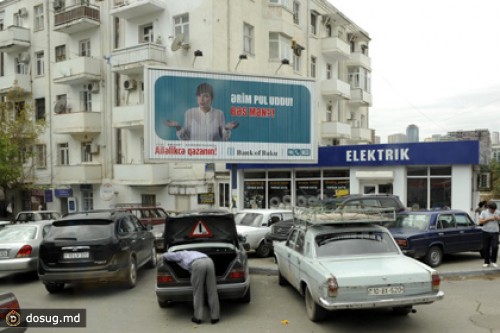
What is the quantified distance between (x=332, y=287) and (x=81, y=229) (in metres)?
5.62

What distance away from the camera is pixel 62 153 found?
2961 cm

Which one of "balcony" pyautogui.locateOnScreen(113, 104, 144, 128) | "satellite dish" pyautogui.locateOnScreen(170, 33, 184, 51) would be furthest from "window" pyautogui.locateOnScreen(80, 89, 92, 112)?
"satellite dish" pyautogui.locateOnScreen(170, 33, 184, 51)

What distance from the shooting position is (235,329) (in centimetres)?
678

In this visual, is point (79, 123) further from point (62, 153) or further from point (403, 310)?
point (403, 310)

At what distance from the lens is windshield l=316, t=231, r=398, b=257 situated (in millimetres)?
7273

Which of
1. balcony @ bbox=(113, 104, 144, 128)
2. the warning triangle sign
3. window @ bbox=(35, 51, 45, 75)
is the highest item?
window @ bbox=(35, 51, 45, 75)

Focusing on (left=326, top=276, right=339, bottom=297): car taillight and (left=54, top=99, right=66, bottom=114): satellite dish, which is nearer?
(left=326, top=276, right=339, bottom=297): car taillight

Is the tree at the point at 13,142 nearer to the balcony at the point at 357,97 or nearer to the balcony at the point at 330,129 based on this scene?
the balcony at the point at 330,129

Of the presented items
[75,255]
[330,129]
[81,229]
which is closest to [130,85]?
[330,129]

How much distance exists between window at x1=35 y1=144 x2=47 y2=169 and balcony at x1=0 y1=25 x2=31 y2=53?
7042 millimetres

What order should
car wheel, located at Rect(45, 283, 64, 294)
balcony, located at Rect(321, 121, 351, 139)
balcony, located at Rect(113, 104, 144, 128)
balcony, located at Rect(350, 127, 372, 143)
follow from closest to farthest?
car wheel, located at Rect(45, 283, 64, 294) < balcony, located at Rect(113, 104, 144, 128) < balcony, located at Rect(321, 121, 351, 139) < balcony, located at Rect(350, 127, 372, 143)

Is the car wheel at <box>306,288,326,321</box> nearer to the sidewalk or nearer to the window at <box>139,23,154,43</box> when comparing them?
the sidewalk

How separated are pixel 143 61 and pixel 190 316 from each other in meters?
18.3

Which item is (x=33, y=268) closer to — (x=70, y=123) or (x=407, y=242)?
(x=407, y=242)
